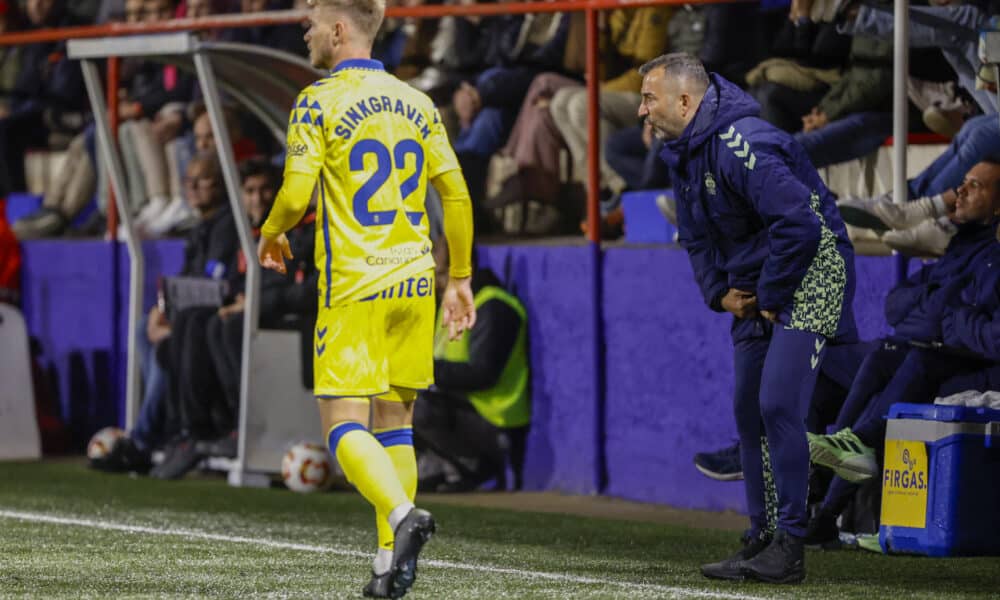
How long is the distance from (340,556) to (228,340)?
13.1 feet

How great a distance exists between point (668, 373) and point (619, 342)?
0.41 meters

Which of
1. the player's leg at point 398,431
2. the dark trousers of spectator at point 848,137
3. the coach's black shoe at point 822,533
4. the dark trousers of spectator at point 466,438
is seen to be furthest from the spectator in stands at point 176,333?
the player's leg at point 398,431

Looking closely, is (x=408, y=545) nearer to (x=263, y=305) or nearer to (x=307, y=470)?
(x=307, y=470)

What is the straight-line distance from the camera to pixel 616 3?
10.0 m

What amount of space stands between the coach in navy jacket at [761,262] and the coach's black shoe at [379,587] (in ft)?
4.65

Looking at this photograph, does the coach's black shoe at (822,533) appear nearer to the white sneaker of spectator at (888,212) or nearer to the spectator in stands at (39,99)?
the white sneaker of spectator at (888,212)

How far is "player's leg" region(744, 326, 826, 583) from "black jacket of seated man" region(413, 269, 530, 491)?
12.3 ft

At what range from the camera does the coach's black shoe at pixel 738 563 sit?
690cm

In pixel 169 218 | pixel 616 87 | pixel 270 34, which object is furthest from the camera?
pixel 270 34

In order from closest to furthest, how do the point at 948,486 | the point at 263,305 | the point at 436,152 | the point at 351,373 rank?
1. the point at 351,373
2. the point at 436,152
3. the point at 948,486
4. the point at 263,305

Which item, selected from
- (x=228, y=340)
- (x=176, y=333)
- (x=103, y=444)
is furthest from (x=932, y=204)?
(x=103, y=444)

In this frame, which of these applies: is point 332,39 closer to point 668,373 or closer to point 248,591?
point 248,591

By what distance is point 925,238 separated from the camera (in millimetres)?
8406

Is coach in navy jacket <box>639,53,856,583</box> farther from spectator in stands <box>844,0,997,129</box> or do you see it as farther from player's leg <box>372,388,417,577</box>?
spectator in stands <box>844,0,997,129</box>
